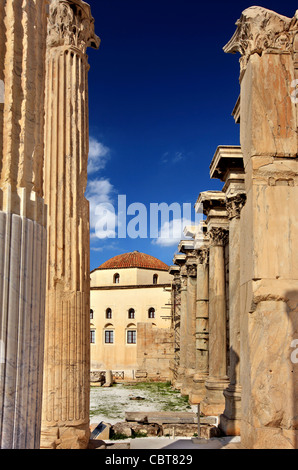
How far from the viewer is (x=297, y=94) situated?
641cm

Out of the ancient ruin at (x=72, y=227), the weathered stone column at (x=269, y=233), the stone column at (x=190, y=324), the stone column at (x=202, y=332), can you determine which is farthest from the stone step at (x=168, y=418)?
the weathered stone column at (x=269, y=233)

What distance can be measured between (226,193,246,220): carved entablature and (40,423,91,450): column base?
22.5ft

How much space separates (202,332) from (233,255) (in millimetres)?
7028

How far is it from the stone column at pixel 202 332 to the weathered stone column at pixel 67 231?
11590 millimetres

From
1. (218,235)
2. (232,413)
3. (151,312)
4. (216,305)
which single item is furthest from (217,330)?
(151,312)

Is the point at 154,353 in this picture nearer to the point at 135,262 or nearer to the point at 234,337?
the point at 135,262

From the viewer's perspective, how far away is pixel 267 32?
21.7ft

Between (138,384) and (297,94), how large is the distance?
2500cm

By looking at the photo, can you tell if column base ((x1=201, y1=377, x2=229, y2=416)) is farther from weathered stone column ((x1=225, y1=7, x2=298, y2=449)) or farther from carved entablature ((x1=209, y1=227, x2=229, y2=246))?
weathered stone column ((x1=225, y1=7, x2=298, y2=449))

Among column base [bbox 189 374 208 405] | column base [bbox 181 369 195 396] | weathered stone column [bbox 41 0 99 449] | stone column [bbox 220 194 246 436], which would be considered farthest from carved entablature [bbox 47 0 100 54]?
column base [bbox 181 369 195 396]

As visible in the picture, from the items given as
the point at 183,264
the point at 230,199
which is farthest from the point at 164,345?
the point at 230,199

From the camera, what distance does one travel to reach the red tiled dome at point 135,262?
46.1 meters

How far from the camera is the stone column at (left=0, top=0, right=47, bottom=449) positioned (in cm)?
294

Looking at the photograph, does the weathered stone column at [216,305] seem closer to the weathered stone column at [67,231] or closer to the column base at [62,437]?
the weathered stone column at [67,231]
